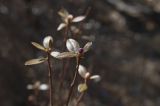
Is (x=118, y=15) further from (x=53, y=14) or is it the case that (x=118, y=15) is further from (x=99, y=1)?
(x=53, y=14)

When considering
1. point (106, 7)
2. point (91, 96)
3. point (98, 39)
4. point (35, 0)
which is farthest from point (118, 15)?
point (91, 96)

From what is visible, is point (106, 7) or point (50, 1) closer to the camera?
point (50, 1)

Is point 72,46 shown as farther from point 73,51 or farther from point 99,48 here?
point 99,48

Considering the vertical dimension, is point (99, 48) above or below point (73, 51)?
above

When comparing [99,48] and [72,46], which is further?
[99,48]

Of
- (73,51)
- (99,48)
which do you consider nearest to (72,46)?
(73,51)

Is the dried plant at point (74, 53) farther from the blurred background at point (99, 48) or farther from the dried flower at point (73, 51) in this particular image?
the blurred background at point (99, 48)

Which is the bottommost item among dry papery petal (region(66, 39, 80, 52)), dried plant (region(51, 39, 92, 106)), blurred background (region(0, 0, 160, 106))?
dried plant (region(51, 39, 92, 106))

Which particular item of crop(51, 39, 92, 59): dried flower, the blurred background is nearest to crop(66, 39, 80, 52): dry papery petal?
crop(51, 39, 92, 59): dried flower

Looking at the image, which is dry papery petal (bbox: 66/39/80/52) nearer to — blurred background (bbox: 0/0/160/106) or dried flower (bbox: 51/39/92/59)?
dried flower (bbox: 51/39/92/59)
